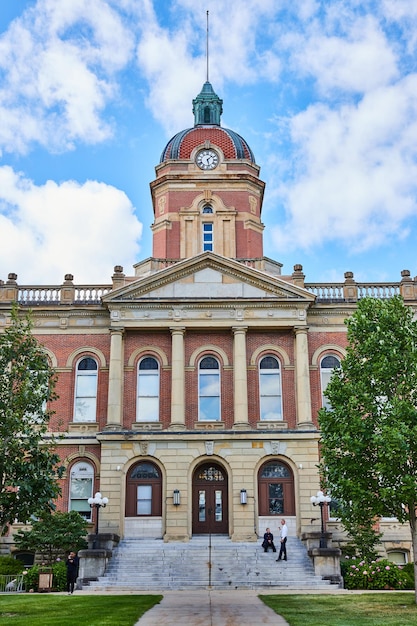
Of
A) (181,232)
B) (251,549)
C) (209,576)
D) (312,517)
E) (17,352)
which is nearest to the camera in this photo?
(17,352)

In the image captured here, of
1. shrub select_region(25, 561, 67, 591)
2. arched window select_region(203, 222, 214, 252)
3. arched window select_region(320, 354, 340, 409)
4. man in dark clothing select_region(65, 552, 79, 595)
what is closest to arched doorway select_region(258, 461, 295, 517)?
arched window select_region(320, 354, 340, 409)

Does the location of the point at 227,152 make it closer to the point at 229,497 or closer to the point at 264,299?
the point at 264,299

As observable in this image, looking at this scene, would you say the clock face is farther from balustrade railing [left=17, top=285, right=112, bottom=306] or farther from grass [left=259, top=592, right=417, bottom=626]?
grass [left=259, top=592, right=417, bottom=626]

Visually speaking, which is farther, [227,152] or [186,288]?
[227,152]

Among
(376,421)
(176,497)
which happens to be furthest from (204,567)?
(376,421)

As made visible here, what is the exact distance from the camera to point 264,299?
35.2 meters

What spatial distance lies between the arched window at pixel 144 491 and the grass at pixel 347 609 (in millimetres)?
10932

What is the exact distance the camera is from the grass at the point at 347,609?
16797 mm

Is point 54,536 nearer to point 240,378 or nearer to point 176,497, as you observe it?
point 176,497

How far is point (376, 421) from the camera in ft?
69.7

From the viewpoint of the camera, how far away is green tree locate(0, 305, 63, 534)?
18969 millimetres

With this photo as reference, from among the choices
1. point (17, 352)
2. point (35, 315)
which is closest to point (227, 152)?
point (35, 315)

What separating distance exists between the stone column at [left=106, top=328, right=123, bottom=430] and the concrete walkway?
10.5 meters

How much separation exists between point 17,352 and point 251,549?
14.8 m
